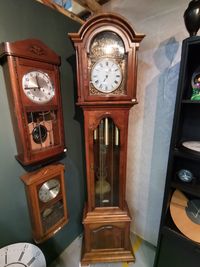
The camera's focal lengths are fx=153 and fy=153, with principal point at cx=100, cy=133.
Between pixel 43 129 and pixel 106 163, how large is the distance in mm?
557

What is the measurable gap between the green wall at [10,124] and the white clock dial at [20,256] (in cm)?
9

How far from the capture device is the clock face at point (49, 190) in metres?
1.12

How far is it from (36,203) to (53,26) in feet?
4.06

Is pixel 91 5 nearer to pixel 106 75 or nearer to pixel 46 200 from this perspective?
pixel 106 75

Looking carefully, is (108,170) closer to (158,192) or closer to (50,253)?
(158,192)

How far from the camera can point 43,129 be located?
1.06 m

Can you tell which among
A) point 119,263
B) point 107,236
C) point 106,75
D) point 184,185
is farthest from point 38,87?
point 119,263

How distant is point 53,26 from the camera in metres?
1.06

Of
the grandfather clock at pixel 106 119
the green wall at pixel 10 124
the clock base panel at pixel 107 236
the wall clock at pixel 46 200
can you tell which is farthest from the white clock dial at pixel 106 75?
the clock base panel at pixel 107 236

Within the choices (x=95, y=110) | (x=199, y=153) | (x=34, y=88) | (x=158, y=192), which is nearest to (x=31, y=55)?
(x=34, y=88)

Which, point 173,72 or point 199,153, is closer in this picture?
point 199,153

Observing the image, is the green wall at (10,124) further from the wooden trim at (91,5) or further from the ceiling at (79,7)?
the wooden trim at (91,5)

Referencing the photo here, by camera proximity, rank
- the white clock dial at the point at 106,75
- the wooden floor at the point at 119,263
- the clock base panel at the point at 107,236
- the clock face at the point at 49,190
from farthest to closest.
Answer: the wooden floor at the point at 119,263
the clock base panel at the point at 107,236
the clock face at the point at 49,190
the white clock dial at the point at 106,75

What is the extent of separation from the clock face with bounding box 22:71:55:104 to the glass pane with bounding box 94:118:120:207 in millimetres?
404
